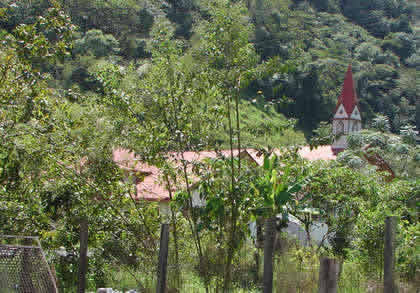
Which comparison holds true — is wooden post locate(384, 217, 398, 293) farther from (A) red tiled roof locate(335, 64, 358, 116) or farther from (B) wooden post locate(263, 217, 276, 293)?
(A) red tiled roof locate(335, 64, 358, 116)

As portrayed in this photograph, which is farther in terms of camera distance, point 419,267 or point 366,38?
point 366,38

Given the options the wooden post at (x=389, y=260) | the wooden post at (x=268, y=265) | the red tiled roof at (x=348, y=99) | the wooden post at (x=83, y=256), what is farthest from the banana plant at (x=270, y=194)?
the red tiled roof at (x=348, y=99)

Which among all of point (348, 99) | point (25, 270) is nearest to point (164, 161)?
point (25, 270)

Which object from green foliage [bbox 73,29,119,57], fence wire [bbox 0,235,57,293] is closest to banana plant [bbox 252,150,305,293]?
fence wire [bbox 0,235,57,293]

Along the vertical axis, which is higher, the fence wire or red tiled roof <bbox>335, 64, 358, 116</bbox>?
red tiled roof <bbox>335, 64, 358, 116</bbox>

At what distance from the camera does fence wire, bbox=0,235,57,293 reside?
18.8ft

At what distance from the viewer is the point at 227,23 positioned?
5578 mm

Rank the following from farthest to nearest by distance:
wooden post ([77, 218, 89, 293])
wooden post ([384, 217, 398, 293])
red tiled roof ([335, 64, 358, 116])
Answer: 1. red tiled roof ([335, 64, 358, 116])
2. wooden post ([77, 218, 89, 293])
3. wooden post ([384, 217, 398, 293])

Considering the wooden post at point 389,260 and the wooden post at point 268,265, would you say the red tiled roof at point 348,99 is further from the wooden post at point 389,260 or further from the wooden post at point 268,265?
the wooden post at point 268,265

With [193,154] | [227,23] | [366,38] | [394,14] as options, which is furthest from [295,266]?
[394,14]

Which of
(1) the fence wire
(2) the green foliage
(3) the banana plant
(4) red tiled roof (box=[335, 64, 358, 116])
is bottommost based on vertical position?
(1) the fence wire

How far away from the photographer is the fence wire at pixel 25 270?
5.73 m

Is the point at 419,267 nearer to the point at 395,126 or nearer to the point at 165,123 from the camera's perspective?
the point at 165,123

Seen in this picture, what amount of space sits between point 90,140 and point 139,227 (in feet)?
3.86
